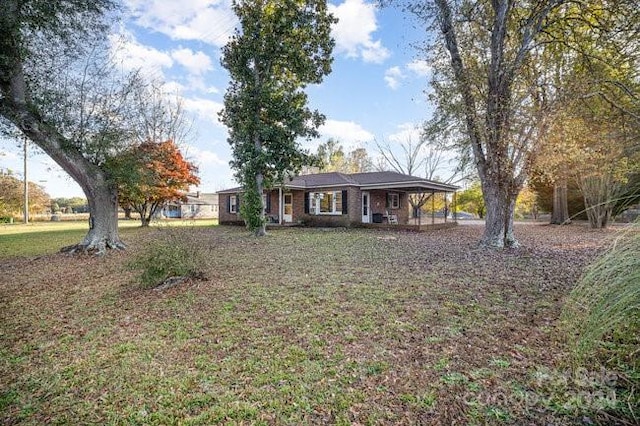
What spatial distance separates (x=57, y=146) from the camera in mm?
9602

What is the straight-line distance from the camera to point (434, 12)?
10031mm

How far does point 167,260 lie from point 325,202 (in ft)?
52.4

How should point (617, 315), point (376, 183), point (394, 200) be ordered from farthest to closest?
point (394, 200) → point (376, 183) → point (617, 315)

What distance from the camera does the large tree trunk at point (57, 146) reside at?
847 cm

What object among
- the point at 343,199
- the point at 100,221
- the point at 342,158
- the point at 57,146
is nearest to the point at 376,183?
the point at 343,199

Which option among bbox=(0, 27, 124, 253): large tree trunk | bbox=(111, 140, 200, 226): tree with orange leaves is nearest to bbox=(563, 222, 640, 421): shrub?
bbox=(0, 27, 124, 253): large tree trunk

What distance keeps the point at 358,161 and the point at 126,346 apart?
138ft

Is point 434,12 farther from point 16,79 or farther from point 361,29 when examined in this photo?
point 16,79

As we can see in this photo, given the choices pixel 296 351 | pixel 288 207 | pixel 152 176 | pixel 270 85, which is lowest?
pixel 296 351

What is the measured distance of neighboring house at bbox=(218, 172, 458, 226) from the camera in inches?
792

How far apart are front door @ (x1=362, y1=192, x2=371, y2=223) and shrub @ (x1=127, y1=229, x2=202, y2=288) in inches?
602

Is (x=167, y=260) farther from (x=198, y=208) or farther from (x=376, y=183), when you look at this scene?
(x=198, y=208)

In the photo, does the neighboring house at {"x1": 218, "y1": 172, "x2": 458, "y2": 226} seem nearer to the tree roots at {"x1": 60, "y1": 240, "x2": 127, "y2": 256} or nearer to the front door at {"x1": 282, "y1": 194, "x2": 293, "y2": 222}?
the front door at {"x1": 282, "y1": 194, "x2": 293, "y2": 222}

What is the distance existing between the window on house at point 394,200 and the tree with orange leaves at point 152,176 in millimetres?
13386
